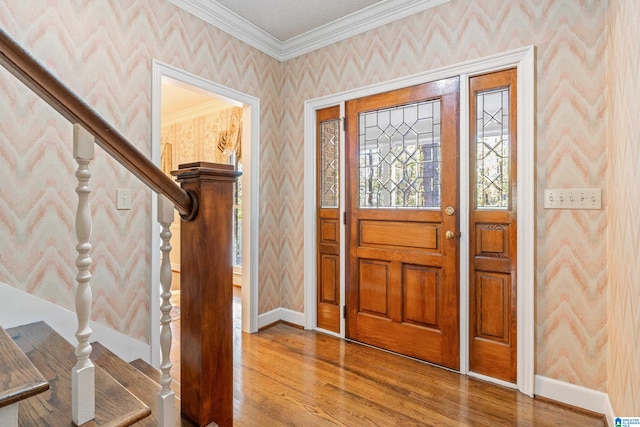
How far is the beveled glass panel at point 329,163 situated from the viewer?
9.66ft

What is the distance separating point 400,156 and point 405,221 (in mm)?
503

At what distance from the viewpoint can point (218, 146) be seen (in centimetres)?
486

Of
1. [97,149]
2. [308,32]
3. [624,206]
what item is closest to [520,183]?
[624,206]

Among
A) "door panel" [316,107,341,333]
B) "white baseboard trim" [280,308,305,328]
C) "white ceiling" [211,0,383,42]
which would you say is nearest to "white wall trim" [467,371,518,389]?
"door panel" [316,107,341,333]

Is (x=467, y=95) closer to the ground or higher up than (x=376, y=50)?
closer to the ground

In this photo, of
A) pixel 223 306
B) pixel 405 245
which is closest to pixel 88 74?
pixel 223 306

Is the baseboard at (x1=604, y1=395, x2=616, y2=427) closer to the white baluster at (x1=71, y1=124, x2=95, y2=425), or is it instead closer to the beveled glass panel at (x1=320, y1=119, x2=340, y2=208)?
the beveled glass panel at (x1=320, y1=119, x2=340, y2=208)

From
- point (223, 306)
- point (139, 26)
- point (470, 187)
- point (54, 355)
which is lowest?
point (54, 355)

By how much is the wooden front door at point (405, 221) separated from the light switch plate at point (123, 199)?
5.36 feet

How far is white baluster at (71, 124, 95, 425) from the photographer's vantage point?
94 centimetres

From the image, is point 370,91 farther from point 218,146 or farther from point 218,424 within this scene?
point 218,146

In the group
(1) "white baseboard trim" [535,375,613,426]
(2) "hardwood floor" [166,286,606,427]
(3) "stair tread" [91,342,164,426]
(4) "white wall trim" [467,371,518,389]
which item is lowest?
(2) "hardwood floor" [166,286,606,427]

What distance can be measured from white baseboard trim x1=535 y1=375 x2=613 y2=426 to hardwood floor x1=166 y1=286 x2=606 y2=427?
1.7 inches

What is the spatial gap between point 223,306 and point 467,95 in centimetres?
205
